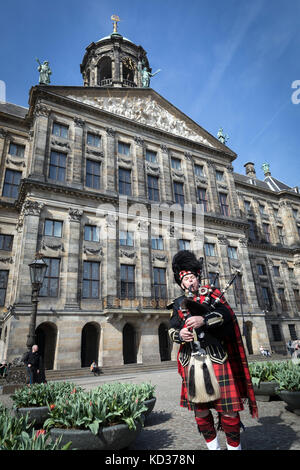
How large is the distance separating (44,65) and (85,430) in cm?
3015

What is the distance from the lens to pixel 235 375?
3.90 metres

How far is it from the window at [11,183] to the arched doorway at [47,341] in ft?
37.9

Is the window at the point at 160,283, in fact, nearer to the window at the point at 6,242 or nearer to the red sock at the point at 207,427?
the window at the point at 6,242

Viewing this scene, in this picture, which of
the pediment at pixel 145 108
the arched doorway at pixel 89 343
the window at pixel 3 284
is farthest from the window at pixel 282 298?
the window at pixel 3 284

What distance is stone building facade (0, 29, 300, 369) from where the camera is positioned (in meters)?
20.3

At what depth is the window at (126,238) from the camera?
2383cm

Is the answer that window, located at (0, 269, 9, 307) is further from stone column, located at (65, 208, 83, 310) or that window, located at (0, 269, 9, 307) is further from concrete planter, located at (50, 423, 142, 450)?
concrete planter, located at (50, 423, 142, 450)

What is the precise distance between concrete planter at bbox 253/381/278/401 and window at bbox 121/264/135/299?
15.4 m

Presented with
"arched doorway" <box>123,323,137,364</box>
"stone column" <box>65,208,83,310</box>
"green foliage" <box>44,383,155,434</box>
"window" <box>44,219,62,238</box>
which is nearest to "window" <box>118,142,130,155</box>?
"stone column" <box>65,208,83,310</box>

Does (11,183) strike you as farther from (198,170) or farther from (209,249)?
(209,249)

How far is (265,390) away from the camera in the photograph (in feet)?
24.4
